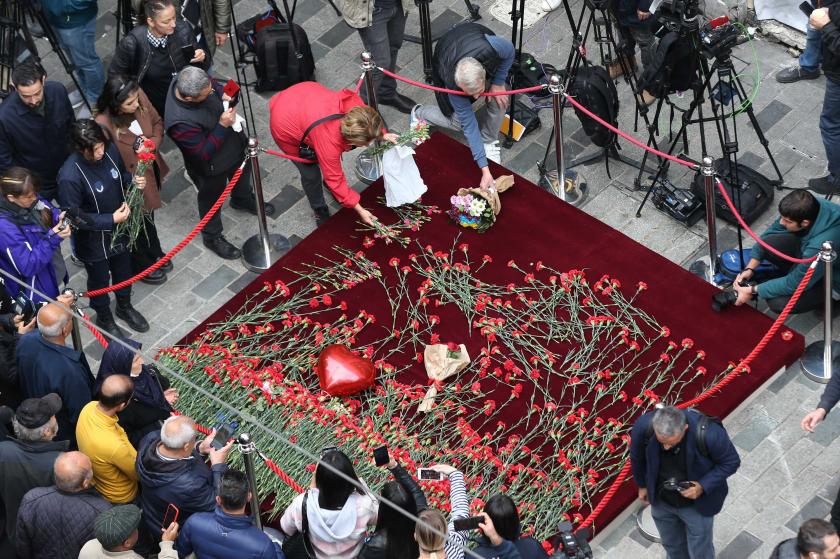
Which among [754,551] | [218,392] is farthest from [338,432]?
[754,551]

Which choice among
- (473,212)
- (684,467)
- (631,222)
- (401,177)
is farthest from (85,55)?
(684,467)

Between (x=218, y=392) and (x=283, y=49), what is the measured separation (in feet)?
10.4

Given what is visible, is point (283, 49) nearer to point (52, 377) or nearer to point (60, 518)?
point (52, 377)

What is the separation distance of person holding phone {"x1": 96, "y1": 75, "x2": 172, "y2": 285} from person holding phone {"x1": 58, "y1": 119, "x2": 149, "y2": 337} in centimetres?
18

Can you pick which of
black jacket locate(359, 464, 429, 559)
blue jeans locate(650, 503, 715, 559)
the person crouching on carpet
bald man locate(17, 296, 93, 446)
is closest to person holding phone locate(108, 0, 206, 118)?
the person crouching on carpet

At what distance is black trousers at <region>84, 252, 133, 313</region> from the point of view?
8.71 m

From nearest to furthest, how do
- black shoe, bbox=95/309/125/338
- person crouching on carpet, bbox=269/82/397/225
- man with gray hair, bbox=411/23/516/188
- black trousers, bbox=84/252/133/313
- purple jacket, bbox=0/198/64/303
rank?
purple jacket, bbox=0/198/64/303 → person crouching on carpet, bbox=269/82/397/225 → black trousers, bbox=84/252/133/313 → black shoe, bbox=95/309/125/338 → man with gray hair, bbox=411/23/516/188

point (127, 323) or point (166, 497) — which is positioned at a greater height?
point (166, 497)

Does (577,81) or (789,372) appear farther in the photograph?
(577,81)

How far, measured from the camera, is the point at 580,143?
1003 centimetres

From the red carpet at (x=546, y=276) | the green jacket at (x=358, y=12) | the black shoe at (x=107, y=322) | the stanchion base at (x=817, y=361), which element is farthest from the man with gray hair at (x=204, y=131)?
the stanchion base at (x=817, y=361)

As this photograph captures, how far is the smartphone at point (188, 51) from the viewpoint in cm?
921

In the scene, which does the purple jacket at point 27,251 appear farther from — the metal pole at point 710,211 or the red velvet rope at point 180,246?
the metal pole at point 710,211

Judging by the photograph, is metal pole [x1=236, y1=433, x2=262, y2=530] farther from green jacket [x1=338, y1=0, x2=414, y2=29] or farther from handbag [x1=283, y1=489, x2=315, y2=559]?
green jacket [x1=338, y1=0, x2=414, y2=29]
